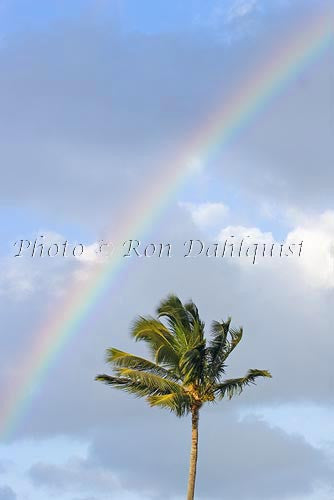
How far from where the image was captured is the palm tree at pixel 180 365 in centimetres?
7725

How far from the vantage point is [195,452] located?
77.0m

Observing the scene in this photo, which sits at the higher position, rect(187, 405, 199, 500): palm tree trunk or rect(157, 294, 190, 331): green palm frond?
rect(157, 294, 190, 331): green palm frond

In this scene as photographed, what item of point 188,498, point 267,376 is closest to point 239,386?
point 267,376

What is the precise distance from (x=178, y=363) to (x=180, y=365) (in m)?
0.76

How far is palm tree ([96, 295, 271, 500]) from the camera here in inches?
3041

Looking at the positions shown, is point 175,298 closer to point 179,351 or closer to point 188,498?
point 179,351

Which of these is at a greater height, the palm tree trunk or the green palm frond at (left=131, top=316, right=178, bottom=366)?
the green palm frond at (left=131, top=316, right=178, bottom=366)

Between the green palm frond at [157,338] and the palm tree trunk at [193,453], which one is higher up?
the green palm frond at [157,338]

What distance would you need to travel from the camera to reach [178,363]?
78.4m

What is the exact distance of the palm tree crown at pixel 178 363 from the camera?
7731 centimetres

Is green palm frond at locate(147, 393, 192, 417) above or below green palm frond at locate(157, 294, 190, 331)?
below

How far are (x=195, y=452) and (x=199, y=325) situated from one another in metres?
7.13

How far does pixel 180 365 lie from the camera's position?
77.7 m

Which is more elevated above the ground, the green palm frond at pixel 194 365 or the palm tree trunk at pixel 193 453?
the green palm frond at pixel 194 365
